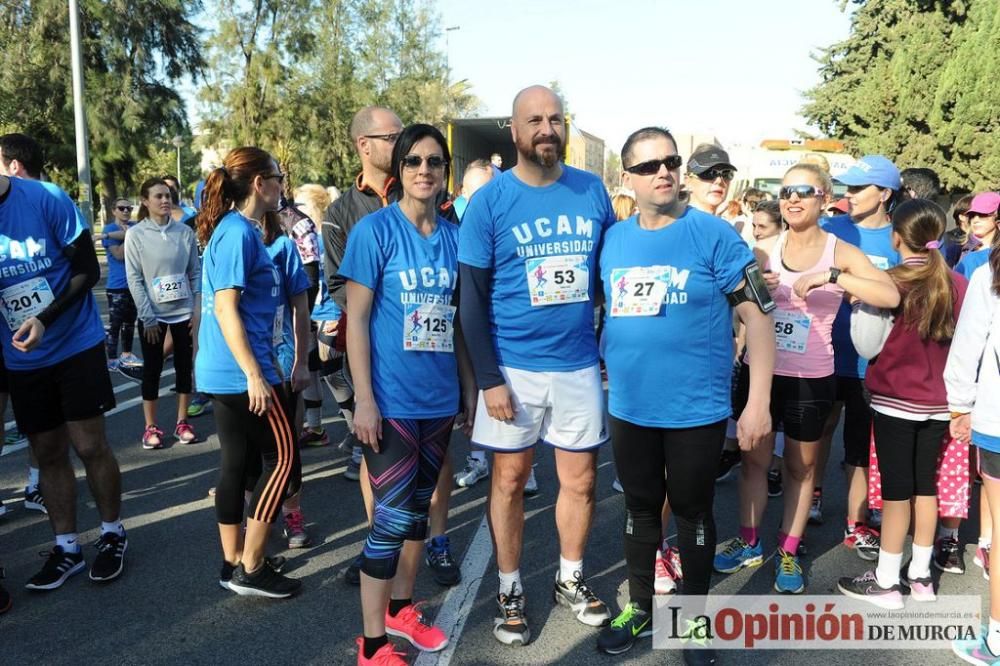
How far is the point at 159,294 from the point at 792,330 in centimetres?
448

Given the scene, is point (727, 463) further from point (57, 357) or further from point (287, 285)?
point (57, 357)

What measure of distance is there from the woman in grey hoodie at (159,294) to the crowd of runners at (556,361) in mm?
1797

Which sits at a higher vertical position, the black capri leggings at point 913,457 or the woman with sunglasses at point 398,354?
the woman with sunglasses at point 398,354

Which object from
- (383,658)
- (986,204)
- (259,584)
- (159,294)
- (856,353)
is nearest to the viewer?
(383,658)

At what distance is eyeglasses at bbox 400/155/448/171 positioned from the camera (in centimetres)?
271

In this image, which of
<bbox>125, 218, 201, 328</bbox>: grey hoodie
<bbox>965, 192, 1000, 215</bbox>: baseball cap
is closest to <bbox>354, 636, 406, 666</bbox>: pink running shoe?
<bbox>125, 218, 201, 328</bbox>: grey hoodie

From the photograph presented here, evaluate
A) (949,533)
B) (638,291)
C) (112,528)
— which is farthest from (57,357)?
(949,533)

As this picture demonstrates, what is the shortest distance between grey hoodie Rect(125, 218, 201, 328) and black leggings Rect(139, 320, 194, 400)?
0.11 m

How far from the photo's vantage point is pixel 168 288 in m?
5.66

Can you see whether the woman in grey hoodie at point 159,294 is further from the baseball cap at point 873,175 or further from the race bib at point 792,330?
the baseball cap at point 873,175

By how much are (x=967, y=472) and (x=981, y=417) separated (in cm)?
80

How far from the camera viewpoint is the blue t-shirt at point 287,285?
3592mm

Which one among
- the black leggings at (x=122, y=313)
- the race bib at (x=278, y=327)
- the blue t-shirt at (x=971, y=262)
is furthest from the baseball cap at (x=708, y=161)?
the black leggings at (x=122, y=313)

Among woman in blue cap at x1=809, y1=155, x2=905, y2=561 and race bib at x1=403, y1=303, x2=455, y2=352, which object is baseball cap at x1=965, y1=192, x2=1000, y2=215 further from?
race bib at x1=403, y1=303, x2=455, y2=352
